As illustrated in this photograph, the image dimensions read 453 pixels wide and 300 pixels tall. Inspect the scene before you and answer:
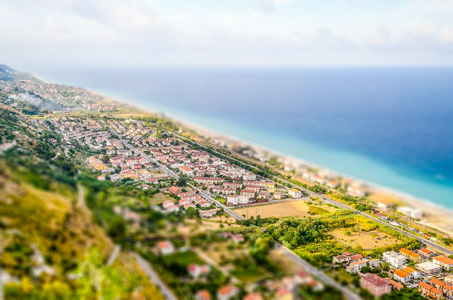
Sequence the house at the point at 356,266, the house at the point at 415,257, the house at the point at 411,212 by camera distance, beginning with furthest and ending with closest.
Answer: the house at the point at 411,212 < the house at the point at 415,257 < the house at the point at 356,266

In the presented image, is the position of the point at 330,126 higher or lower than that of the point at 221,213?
higher

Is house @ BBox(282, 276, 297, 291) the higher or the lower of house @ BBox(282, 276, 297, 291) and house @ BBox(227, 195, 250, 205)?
the higher

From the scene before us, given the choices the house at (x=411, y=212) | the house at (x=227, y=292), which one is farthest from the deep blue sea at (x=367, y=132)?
the house at (x=227, y=292)

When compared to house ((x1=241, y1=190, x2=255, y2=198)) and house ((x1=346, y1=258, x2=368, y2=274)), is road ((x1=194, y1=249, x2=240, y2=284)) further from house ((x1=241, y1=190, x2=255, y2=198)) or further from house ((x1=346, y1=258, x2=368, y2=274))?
house ((x1=241, y1=190, x2=255, y2=198))

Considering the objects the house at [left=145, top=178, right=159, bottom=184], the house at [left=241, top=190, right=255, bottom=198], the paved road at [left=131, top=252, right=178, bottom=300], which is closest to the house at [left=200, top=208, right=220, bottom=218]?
the house at [left=241, top=190, right=255, bottom=198]

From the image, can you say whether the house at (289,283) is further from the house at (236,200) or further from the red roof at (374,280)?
the house at (236,200)

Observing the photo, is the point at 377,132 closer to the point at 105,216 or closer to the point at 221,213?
the point at 221,213

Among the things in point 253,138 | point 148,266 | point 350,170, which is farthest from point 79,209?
point 253,138
